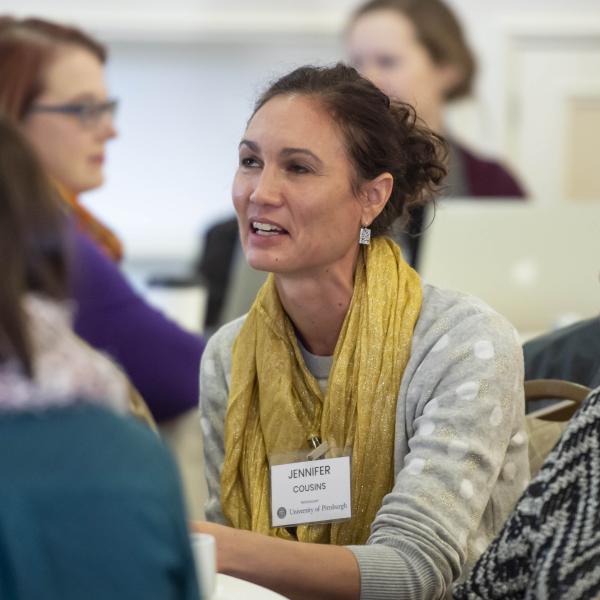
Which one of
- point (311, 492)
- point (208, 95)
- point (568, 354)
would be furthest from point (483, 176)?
point (311, 492)

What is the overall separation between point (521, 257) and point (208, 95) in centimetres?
315

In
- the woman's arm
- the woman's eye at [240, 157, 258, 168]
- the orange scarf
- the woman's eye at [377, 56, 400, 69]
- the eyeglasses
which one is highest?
the woman's eye at [377, 56, 400, 69]

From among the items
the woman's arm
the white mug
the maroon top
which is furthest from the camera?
the maroon top

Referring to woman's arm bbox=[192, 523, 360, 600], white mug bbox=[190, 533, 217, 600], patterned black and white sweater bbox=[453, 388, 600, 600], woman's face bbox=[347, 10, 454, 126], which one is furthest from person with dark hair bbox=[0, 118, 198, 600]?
woman's face bbox=[347, 10, 454, 126]

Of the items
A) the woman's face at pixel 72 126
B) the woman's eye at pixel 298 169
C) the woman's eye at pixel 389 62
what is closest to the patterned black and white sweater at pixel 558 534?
the woman's eye at pixel 298 169

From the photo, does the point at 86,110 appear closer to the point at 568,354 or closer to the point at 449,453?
the point at 568,354

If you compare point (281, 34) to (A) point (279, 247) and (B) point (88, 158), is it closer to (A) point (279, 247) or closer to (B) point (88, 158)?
(B) point (88, 158)

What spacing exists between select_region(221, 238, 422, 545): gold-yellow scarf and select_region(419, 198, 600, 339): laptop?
1323 mm

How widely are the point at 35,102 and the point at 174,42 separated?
314cm

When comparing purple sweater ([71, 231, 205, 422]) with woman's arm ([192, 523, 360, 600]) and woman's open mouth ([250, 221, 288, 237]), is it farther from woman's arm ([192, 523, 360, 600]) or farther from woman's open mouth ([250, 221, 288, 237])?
woman's arm ([192, 523, 360, 600])

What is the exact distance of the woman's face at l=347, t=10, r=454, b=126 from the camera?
4508mm

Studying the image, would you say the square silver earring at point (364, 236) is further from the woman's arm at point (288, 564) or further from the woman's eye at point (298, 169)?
the woman's arm at point (288, 564)

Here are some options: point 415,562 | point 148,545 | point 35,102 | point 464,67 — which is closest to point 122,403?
point 148,545

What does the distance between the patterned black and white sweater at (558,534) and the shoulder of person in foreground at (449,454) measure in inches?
8.8
